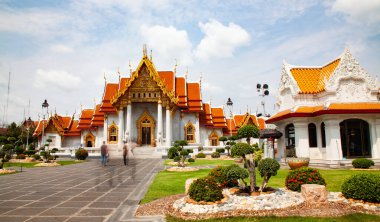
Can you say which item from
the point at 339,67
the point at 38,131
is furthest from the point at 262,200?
the point at 38,131

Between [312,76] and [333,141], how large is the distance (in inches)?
242

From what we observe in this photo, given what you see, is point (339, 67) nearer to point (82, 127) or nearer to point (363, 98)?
point (363, 98)

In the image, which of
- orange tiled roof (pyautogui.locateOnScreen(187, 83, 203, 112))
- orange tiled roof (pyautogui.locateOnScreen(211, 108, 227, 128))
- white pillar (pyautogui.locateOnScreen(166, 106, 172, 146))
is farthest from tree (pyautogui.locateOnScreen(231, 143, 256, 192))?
orange tiled roof (pyautogui.locateOnScreen(211, 108, 227, 128))


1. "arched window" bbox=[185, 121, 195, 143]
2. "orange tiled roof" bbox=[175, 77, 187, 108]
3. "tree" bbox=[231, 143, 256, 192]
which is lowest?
"tree" bbox=[231, 143, 256, 192]

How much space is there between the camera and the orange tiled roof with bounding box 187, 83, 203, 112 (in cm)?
3619

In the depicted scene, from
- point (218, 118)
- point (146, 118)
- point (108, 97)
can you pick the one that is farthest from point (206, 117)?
point (108, 97)

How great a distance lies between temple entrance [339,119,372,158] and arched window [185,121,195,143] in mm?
20680

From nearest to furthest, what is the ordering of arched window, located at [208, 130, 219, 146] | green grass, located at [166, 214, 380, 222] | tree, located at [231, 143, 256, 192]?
1. green grass, located at [166, 214, 380, 222]
2. tree, located at [231, 143, 256, 192]
3. arched window, located at [208, 130, 219, 146]

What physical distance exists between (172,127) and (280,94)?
16919mm

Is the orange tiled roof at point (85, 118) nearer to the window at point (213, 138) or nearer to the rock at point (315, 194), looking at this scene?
the window at point (213, 138)

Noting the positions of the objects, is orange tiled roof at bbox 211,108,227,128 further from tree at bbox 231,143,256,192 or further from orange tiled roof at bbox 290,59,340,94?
tree at bbox 231,143,256,192

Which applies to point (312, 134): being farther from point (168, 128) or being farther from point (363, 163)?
point (168, 128)

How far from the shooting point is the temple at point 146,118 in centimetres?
3338

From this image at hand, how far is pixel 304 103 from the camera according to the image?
19.1 m
